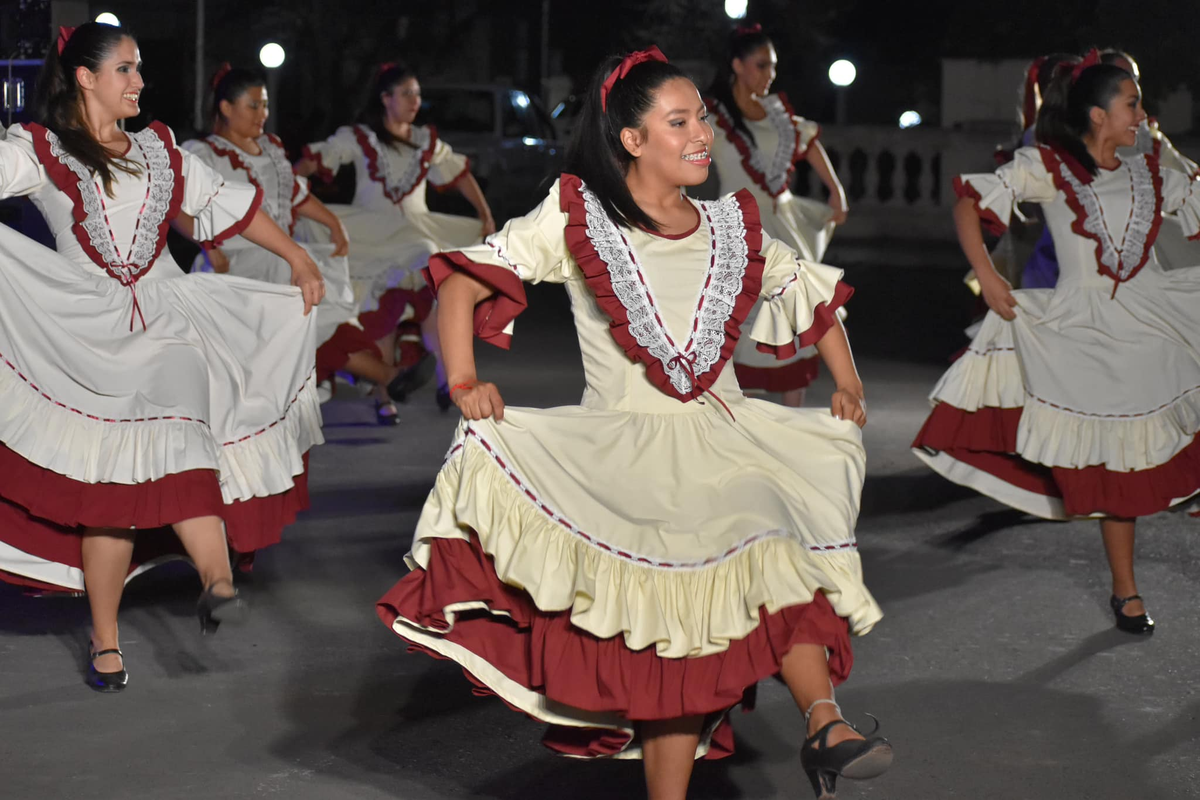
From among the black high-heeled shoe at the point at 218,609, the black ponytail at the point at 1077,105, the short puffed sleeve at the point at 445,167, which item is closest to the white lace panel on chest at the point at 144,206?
the black high-heeled shoe at the point at 218,609

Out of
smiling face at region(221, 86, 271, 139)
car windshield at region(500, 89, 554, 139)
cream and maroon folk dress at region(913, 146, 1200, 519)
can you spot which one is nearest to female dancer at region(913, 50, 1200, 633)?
cream and maroon folk dress at region(913, 146, 1200, 519)

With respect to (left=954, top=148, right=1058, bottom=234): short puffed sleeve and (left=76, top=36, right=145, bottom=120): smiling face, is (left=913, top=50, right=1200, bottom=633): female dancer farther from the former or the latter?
(left=76, top=36, right=145, bottom=120): smiling face

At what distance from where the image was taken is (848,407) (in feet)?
13.0

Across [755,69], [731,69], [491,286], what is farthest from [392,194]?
[491,286]

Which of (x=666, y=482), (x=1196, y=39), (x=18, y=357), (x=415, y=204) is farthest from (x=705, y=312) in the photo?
(x=1196, y=39)

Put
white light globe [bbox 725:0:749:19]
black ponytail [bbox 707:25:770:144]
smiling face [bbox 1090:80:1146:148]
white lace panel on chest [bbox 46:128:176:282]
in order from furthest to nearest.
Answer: white light globe [bbox 725:0:749:19] < black ponytail [bbox 707:25:770:144] < smiling face [bbox 1090:80:1146:148] < white lace panel on chest [bbox 46:128:176:282]

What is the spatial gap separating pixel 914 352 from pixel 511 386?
3371 mm

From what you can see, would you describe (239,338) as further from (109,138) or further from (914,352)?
(914,352)

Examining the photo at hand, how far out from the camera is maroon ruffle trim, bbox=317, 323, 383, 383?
8.43m

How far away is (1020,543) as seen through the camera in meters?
6.80

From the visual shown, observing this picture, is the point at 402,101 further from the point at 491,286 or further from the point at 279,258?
the point at 491,286

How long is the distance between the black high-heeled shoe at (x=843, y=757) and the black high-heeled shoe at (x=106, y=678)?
224cm

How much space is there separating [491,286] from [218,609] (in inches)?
53.1

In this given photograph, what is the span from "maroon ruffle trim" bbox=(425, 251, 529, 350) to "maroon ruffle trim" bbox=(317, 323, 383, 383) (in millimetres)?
4476
